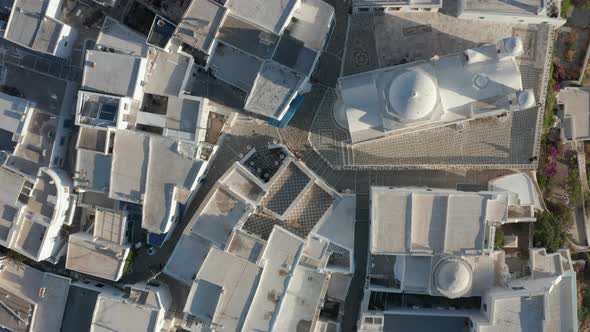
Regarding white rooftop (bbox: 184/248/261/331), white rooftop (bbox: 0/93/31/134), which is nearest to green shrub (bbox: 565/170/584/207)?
white rooftop (bbox: 184/248/261/331)

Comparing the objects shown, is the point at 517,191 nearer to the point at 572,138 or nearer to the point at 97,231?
the point at 572,138

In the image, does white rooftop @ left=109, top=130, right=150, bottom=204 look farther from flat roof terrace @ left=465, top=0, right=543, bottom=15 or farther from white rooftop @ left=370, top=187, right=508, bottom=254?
flat roof terrace @ left=465, top=0, right=543, bottom=15

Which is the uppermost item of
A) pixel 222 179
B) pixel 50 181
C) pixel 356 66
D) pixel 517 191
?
pixel 356 66

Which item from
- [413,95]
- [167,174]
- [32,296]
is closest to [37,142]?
[167,174]

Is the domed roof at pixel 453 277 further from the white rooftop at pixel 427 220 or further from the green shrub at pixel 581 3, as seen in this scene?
the green shrub at pixel 581 3

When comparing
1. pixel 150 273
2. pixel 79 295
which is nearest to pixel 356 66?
pixel 150 273

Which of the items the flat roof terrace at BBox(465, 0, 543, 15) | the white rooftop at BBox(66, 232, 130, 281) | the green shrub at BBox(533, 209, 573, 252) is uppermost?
the flat roof terrace at BBox(465, 0, 543, 15)

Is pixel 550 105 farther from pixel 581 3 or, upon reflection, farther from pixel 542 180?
pixel 581 3
